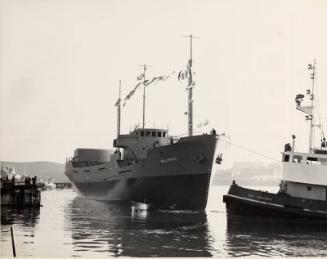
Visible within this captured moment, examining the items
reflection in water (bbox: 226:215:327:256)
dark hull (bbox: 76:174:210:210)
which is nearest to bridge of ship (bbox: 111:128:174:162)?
dark hull (bbox: 76:174:210:210)

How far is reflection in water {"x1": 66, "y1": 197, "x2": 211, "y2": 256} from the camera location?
1966cm

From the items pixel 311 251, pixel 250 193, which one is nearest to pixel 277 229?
pixel 250 193

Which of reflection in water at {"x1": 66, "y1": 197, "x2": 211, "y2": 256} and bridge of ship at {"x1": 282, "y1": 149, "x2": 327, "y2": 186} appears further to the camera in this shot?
bridge of ship at {"x1": 282, "y1": 149, "x2": 327, "y2": 186}

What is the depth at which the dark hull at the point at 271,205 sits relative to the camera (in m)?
28.5

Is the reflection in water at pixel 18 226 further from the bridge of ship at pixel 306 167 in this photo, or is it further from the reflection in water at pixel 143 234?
the bridge of ship at pixel 306 167

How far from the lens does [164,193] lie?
38062 mm

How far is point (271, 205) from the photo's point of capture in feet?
97.1

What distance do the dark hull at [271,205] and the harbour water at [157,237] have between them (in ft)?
1.91

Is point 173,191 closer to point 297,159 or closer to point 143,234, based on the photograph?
point 297,159

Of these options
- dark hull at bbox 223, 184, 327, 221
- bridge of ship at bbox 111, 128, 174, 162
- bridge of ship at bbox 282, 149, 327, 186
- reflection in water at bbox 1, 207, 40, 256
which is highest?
bridge of ship at bbox 111, 128, 174, 162

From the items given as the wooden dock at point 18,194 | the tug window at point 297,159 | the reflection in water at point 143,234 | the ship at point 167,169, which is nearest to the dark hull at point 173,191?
the ship at point 167,169

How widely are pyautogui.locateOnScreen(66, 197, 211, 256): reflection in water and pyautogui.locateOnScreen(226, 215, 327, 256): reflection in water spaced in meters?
1.49

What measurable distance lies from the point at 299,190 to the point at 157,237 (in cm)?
1099

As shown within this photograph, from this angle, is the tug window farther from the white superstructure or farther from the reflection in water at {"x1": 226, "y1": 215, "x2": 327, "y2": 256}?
the reflection in water at {"x1": 226, "y1": 215, "x2": 327, "y2": 256}
